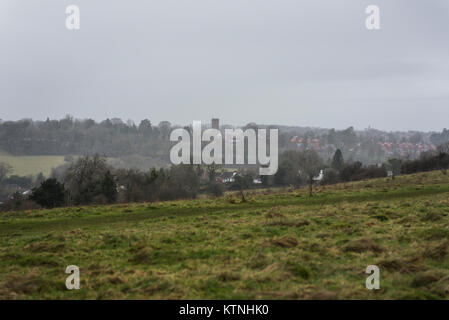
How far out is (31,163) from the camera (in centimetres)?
10900

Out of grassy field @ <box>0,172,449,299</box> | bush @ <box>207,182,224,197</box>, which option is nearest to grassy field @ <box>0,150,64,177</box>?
bush @ <box>207,182,224,197</box>

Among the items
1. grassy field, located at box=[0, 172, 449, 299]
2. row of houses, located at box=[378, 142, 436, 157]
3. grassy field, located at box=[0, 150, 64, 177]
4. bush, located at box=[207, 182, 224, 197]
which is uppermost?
row of houses, located at box=[378, 142, 436, 157]

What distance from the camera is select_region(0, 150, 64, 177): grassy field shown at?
9988 cm

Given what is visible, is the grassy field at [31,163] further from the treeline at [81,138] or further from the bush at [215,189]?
the bush at [215,189]

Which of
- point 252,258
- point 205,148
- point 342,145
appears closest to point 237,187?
point 205,148

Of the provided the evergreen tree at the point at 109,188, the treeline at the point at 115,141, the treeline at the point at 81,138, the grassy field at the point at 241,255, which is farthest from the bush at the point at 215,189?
the treeline at the point at 81,138

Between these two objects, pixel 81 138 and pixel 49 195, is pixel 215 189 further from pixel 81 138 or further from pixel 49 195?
pixel 81 138

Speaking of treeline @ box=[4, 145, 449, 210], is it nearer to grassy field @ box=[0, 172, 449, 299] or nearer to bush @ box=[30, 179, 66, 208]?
bush @ box=[30, 179, 66, 208]

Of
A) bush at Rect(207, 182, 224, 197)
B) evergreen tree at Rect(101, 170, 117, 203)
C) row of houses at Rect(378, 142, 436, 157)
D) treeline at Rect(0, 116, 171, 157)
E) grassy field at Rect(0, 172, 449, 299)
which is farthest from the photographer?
row of houses at Rect(378, 142, 436, 157)

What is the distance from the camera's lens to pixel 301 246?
11.8 meters

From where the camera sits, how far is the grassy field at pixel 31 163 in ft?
328

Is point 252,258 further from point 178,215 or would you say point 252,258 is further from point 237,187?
point 237,187

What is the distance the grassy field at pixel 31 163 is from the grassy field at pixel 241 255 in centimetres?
8907

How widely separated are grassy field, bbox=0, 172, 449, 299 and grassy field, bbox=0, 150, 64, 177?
8907cm
